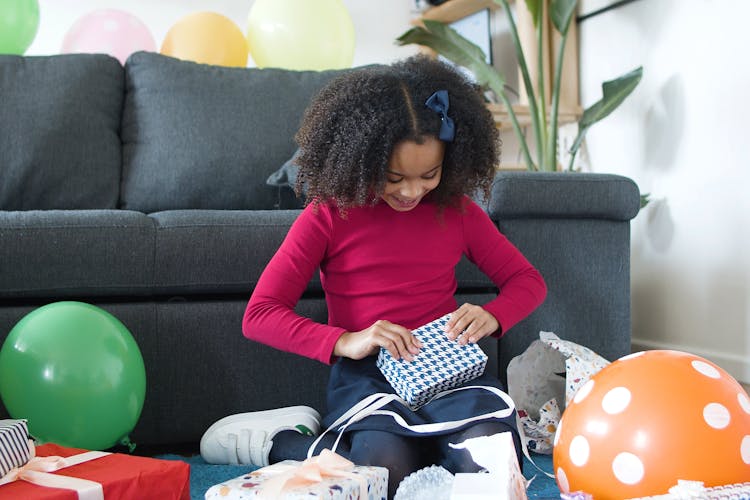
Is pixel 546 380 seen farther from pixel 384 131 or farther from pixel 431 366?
pixel 384 131

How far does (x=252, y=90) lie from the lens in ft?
6.83

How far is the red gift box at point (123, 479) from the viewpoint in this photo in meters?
0.88

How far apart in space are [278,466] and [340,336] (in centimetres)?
30

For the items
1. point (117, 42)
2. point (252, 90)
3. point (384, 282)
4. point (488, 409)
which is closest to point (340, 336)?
point (384, 282)

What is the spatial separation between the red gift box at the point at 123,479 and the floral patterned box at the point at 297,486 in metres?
0.12

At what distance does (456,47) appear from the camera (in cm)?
255

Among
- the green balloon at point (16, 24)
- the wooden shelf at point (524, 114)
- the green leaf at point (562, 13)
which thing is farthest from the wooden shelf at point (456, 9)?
the green balloon at point (16, 24)

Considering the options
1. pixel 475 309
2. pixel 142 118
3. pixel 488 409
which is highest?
pixel 142 118

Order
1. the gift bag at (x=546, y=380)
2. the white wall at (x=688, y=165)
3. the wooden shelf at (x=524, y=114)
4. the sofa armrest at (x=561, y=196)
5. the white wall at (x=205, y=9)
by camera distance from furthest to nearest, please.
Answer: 1. the white wall at (x=205, y=9)
2. the wooden shelf at (x=524, y=114)
3. the white wall at (x=688, y=165)
4. the sofa armrest at (x=561, y=196)
5. the gift bag at (x=546, y=380)

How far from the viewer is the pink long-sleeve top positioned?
1.26 m

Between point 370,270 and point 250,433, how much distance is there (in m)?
0.33

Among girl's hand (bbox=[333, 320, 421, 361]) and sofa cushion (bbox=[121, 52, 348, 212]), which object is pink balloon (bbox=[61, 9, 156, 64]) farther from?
girl's hand (bbox=[333, 320, 421, 361])

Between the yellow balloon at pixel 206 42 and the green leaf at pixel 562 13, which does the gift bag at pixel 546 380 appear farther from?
the yellow balloon at pixel 206 42

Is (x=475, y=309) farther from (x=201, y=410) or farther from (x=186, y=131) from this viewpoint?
(x=186, y=131)
